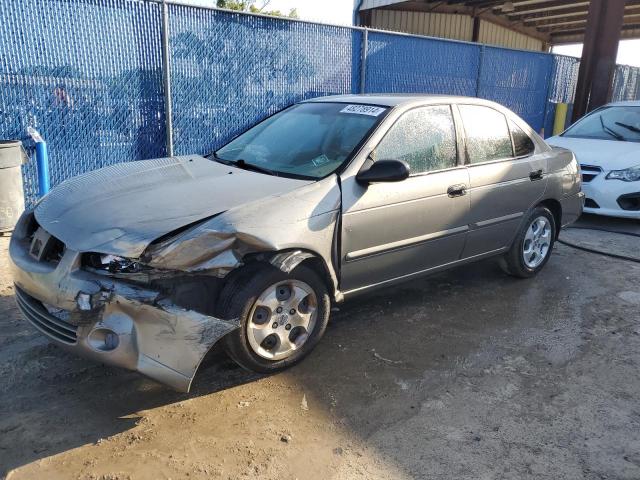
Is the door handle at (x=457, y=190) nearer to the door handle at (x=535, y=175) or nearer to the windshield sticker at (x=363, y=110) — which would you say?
the windshield sticker at (x=363, y=110)

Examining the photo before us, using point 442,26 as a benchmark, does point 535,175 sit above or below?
below

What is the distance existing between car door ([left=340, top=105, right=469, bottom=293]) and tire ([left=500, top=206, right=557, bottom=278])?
A: 887 mm

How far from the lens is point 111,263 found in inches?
111

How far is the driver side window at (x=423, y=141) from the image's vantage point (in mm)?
3805

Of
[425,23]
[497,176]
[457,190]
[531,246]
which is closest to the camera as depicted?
[457,190]

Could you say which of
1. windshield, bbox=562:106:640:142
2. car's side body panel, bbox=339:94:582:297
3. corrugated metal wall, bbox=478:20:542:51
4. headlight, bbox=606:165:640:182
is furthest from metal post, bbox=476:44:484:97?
corrugated metal wall, bbox=478:20:542:51

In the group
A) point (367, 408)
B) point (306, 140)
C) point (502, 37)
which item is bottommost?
point (367, 408)

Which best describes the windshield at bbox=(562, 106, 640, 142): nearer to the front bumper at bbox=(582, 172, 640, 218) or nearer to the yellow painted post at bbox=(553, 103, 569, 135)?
the front bumper at bbox=(582, 172, 640, 218)

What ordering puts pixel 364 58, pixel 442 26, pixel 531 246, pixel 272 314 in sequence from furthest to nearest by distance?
1. pixel 442 26
2. pixel 364 58
3. pixel 531 246
4. pixel 272 314

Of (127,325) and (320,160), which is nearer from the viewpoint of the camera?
(127,325)

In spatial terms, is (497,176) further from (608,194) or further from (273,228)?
(608,194)

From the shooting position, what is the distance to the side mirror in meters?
3.42

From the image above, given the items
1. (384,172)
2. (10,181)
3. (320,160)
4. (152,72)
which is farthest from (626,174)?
(10,181)

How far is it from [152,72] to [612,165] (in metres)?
6.09
